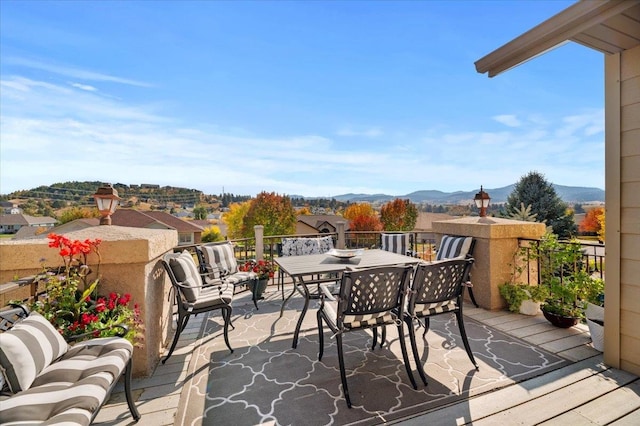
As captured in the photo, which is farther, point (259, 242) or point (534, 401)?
point (259, 242)

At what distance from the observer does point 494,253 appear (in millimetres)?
3795

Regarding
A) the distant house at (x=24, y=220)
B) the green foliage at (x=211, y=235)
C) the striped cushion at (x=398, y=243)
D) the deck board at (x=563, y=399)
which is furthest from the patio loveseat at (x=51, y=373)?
the green foliage at (x=211, y=235)

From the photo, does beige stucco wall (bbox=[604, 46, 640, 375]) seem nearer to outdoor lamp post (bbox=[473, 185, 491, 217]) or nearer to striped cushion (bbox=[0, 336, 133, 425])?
outdoor lamp post (bbox=[473, 185, 491, 217])

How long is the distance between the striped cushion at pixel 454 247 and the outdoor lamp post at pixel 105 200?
4.29 m

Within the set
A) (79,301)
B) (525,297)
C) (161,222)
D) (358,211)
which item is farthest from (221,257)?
(358,211)

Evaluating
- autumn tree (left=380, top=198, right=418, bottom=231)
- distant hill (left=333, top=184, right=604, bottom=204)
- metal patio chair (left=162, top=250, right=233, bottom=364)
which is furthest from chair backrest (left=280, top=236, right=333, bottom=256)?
autumn tree (left=380, top=198, right=418, bottom=231)

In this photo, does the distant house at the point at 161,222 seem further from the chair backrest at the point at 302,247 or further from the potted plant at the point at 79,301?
the potted plant at the point at 79,301

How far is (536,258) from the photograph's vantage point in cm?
363

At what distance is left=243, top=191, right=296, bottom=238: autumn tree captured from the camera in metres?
34.2

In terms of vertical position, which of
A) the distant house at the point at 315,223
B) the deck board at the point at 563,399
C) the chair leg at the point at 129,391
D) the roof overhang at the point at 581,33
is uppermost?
the roof overhang at the point at 581,33

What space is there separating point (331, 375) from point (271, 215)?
107 feet

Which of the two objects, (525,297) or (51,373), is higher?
(51,373)

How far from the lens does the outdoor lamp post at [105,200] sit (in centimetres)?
307

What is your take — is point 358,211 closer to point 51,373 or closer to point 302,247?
point 302,247
